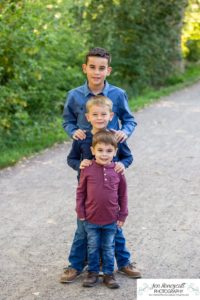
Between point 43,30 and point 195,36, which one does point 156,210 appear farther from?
point 195,36

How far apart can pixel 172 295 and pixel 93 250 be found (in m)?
0.83

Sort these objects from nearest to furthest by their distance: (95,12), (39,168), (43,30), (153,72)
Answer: (39,168) → (43,30) → (95,12) → (153,72)

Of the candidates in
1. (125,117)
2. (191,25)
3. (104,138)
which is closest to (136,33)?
(191,25)

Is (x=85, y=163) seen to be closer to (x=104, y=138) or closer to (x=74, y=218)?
(x=104, y=138)

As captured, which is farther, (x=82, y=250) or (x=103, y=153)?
(x=82, y=250)

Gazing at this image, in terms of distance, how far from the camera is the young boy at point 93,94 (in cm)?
480

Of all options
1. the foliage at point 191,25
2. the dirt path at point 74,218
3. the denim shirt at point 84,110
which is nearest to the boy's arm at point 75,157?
the denim shirt at point 84,110

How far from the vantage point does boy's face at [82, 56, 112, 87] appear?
4.79 m

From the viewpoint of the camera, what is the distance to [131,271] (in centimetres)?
512

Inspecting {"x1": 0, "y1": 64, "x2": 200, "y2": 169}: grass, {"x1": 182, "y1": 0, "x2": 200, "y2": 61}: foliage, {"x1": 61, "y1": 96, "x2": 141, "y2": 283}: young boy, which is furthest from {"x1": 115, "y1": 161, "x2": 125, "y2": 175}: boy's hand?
{"x1": 182, "y1": 0, "x2": 200, "y2": 61}: foliage

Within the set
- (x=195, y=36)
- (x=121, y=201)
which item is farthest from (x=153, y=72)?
(x=121, y=201)

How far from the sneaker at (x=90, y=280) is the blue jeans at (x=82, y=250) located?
0.15 m

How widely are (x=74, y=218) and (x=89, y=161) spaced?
211cm

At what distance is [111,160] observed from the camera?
4.86 m
